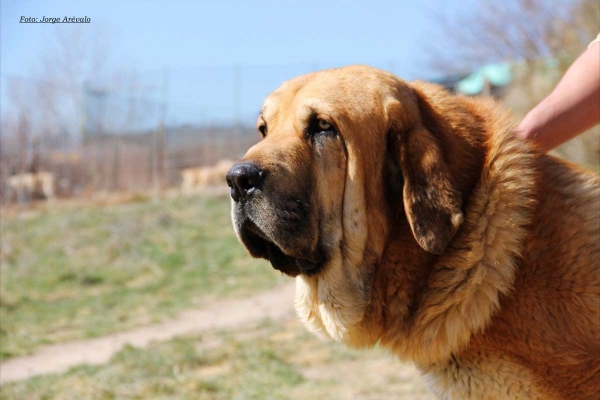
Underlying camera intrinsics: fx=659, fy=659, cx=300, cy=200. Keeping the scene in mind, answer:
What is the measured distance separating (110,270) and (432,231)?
8836 mm

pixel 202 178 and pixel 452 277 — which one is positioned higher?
pixel 452 277

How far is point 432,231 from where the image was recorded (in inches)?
100

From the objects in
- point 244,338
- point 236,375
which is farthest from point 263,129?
point 244,338

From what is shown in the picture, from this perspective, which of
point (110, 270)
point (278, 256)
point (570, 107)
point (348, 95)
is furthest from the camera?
point (110, 270)

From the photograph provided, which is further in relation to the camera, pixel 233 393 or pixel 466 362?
pixel 233 393

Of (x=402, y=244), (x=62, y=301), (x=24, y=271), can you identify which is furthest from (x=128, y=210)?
(x=402, y=244)

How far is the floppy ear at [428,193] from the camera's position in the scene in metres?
2.55

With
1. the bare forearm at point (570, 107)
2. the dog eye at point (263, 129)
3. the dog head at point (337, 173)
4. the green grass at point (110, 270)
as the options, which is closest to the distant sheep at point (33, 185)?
the green grass at point (110, 270)

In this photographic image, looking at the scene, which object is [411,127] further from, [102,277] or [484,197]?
[102,277]

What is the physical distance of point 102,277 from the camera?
33.6ft

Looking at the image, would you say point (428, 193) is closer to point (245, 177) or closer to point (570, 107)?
point (245, 177)

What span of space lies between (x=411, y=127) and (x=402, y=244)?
1.60 feet

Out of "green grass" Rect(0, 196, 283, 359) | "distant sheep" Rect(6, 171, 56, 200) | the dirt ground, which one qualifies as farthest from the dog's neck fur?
"distant sheep" Rect(6, 171, 56, 200)

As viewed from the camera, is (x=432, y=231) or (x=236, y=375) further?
(x=236, y=375)
